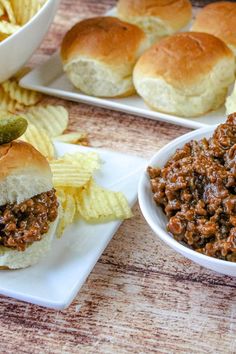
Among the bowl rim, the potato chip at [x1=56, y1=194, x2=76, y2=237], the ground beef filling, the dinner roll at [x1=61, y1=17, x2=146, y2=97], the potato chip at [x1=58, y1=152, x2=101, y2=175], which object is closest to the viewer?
the ground beef filling

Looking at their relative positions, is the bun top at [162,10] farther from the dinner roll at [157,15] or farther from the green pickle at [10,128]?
the green pickle at [10,128]

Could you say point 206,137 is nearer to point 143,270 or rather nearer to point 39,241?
point 143,270

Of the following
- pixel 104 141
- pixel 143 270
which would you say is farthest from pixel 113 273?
pixel 104 141

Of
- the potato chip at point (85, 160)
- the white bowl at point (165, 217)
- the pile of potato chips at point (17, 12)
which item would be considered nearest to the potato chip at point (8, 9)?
the pile of potato chips at point (17, 12)

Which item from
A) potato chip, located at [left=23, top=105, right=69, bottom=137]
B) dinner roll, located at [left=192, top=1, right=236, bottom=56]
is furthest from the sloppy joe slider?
dinner roll, located at [left=192, top=1, right=236, bottom=56]

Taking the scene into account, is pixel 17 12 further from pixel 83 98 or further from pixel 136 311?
pixel 136 311

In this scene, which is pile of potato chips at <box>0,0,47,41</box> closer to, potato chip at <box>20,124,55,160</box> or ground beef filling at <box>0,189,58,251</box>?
potato chip at <box>20,124,55,160</box>
